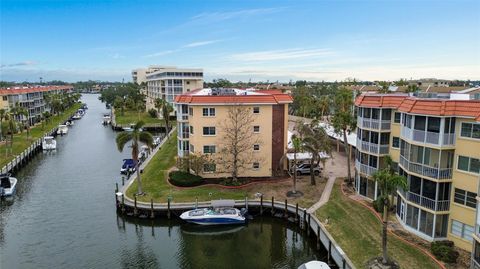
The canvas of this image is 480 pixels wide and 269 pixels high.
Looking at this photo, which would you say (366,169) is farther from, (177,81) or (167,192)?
(177,81)

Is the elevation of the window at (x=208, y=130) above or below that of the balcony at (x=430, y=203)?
above

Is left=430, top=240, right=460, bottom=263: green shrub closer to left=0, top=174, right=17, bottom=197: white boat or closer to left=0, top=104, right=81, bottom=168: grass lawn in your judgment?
left=0, top=174, right=17, bottom=197: white boat

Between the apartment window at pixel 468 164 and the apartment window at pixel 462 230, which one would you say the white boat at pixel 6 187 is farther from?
the apartment window at pixel 468 164

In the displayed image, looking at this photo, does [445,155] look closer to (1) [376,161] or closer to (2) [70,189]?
(1) [376,161]

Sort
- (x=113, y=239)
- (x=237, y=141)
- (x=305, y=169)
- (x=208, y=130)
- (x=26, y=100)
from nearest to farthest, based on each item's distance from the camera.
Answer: (x=113, y=239), (x=237, y=141), (x=208, y=130), (x=305, y=169), (x=26, y=100)

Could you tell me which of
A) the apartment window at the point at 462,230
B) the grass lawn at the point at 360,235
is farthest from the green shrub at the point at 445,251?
the apartment window at the point at 462,230

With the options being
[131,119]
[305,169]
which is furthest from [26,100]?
[305,169]
